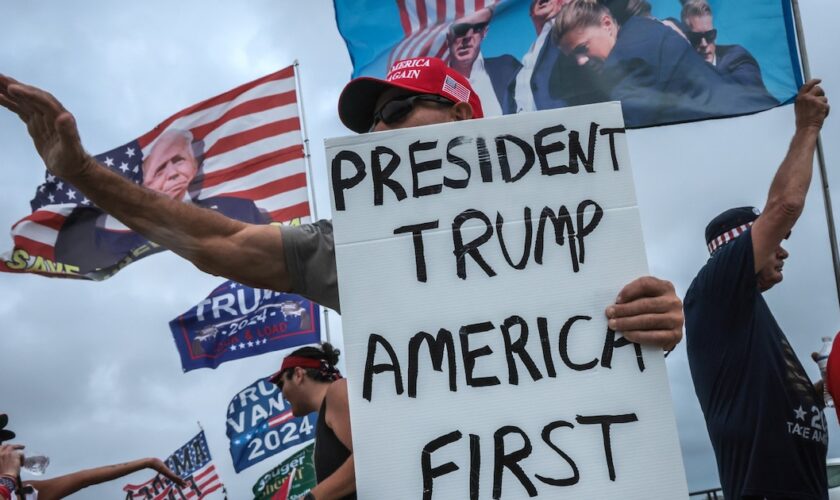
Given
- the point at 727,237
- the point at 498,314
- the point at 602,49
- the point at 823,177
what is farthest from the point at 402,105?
the point at 602,49

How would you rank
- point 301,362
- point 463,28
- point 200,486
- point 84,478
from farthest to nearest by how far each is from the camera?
point 200,486
point 463,28
point 84,478
point 301,362

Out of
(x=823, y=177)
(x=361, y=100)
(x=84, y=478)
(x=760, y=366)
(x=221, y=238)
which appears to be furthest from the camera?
(x=84, y=478)

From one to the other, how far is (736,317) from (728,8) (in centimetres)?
455

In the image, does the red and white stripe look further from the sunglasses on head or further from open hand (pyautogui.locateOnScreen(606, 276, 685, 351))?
open hand (pyautogui.locateOnScreen(606, 276, 685, 351))

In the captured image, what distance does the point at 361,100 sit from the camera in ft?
8.39

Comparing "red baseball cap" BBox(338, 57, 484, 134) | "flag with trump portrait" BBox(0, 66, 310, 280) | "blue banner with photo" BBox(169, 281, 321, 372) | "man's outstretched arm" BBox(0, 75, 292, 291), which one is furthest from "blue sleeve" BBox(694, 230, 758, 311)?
"flag with trump portrait" BBox(0, 66, 310, 280)

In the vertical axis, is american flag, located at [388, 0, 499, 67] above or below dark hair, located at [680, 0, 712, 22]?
above

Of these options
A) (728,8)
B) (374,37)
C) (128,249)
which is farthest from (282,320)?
(728,8)

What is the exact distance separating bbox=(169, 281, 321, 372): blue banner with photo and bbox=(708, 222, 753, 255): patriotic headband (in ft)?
20.9

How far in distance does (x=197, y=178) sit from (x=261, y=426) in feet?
10.1

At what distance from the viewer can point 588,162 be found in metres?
2.06

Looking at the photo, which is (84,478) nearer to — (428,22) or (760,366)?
(428,22)

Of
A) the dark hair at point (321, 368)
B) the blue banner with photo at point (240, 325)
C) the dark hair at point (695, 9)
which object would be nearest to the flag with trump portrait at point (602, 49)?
the dark hair at point (695, 9)

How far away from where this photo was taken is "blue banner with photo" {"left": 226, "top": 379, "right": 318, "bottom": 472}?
10.3 metres
